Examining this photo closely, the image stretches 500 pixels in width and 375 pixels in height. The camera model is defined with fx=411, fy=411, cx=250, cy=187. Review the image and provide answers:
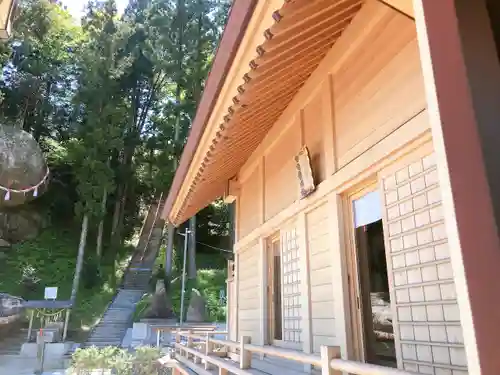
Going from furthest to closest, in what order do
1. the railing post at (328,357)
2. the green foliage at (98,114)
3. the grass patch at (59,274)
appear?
the green foliage at (98,114)
the grass patch at (59,274)
the railing post at (328,357)

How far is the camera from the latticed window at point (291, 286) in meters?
4.09

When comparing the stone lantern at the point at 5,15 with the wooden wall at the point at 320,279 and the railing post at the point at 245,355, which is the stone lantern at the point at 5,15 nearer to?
the wooden wall at the point at 320,279

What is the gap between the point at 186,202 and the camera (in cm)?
588

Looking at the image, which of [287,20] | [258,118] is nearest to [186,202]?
[258,118]

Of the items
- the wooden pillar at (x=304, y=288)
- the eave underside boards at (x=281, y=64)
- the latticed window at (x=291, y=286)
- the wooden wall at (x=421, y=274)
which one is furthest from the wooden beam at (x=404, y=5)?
the latticed window at (x=291, y=286)

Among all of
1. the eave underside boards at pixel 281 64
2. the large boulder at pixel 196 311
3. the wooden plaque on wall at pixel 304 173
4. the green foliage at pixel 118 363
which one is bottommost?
the green foliage at pixel 118 363

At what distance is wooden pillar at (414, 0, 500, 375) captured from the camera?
795mm

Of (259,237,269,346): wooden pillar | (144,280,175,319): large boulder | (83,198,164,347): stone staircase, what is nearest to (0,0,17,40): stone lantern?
(259,237,269,346): wooden pillar

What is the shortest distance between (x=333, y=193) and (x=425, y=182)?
1.01 meters

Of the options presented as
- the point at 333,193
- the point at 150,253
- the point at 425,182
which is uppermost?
the point at 150,253

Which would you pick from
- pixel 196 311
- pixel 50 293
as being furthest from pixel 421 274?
pixel 50 293

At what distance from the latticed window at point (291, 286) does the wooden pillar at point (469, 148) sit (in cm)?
329

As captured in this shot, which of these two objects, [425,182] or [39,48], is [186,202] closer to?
[425,182]

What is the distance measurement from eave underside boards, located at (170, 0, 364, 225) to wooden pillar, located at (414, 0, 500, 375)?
1129 mm
